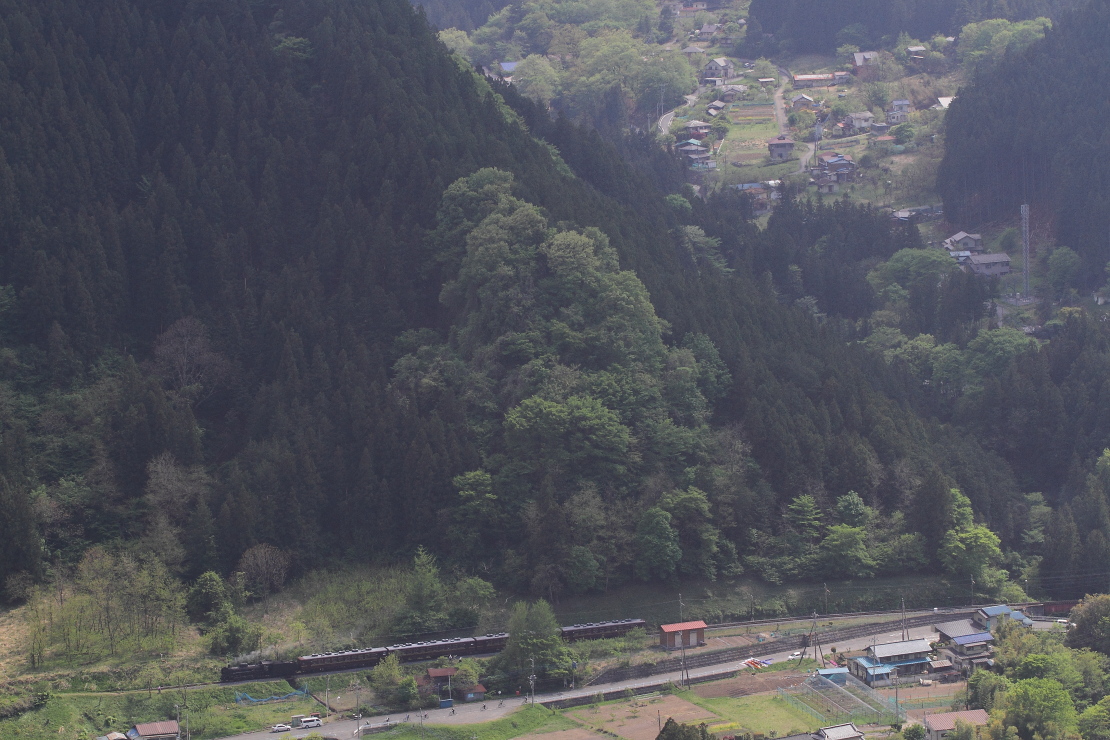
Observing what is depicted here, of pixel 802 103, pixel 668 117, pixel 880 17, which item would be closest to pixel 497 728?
pixel 802 103

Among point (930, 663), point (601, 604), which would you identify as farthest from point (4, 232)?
point (930, 663)

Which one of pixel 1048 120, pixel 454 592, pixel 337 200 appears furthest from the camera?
pixel 1048 120

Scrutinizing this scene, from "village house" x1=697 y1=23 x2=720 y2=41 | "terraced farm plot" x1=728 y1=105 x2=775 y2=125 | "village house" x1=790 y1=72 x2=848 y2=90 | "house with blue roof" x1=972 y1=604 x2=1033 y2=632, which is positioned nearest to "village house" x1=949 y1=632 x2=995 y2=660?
"house with blue roof" x1=972 y1=604 x2=1033 y2=632

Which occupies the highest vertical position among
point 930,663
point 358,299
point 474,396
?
point 358,299

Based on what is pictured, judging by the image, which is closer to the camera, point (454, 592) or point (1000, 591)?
point (454, 592)

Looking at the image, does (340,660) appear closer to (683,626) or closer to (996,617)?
(683,626)

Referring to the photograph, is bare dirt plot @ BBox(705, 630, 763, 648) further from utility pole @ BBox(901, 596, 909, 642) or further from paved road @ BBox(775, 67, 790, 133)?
paved road @ BBox(775, 67, 790, 133)

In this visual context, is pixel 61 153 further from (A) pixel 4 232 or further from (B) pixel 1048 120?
(B) pixel 1048 120

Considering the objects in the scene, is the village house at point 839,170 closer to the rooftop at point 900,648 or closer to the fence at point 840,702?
the rooftop at point 900,648
